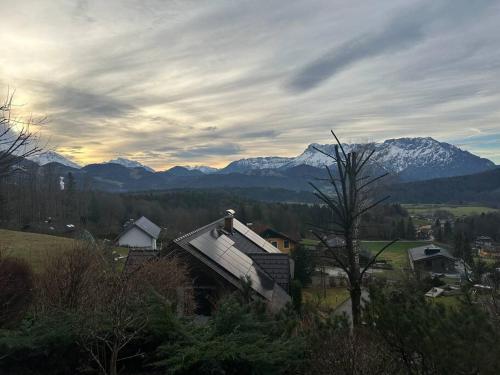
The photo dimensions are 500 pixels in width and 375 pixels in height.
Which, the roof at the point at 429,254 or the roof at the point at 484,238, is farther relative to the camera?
the roof at the point at 484,238

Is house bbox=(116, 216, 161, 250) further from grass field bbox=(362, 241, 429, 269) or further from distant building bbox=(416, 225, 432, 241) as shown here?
distant building bbox=(416, 225, 432, 241)

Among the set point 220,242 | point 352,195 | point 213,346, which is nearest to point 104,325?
point 213,346

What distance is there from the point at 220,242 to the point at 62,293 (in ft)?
35.3

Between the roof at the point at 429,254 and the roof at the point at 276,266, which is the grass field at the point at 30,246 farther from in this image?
the roof at the point at 429,254

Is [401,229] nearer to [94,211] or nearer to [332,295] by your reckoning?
[332,295]

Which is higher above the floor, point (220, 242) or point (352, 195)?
point (352, 195)

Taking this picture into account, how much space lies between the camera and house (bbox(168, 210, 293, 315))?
17.1m

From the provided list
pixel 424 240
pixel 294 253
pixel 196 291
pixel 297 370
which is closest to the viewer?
pixel 297 370

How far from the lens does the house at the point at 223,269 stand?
1711cm

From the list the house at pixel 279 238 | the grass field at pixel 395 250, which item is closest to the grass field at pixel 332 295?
the house at pixel 279 238

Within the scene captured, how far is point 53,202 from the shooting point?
72750 millimetres

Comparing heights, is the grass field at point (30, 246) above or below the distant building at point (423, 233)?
above

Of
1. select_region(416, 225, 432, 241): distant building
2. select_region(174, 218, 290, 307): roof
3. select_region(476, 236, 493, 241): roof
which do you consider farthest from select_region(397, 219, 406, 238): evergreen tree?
select_region(174, 218, 290, 307): roof

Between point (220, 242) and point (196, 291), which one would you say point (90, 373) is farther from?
point (220, 242)
